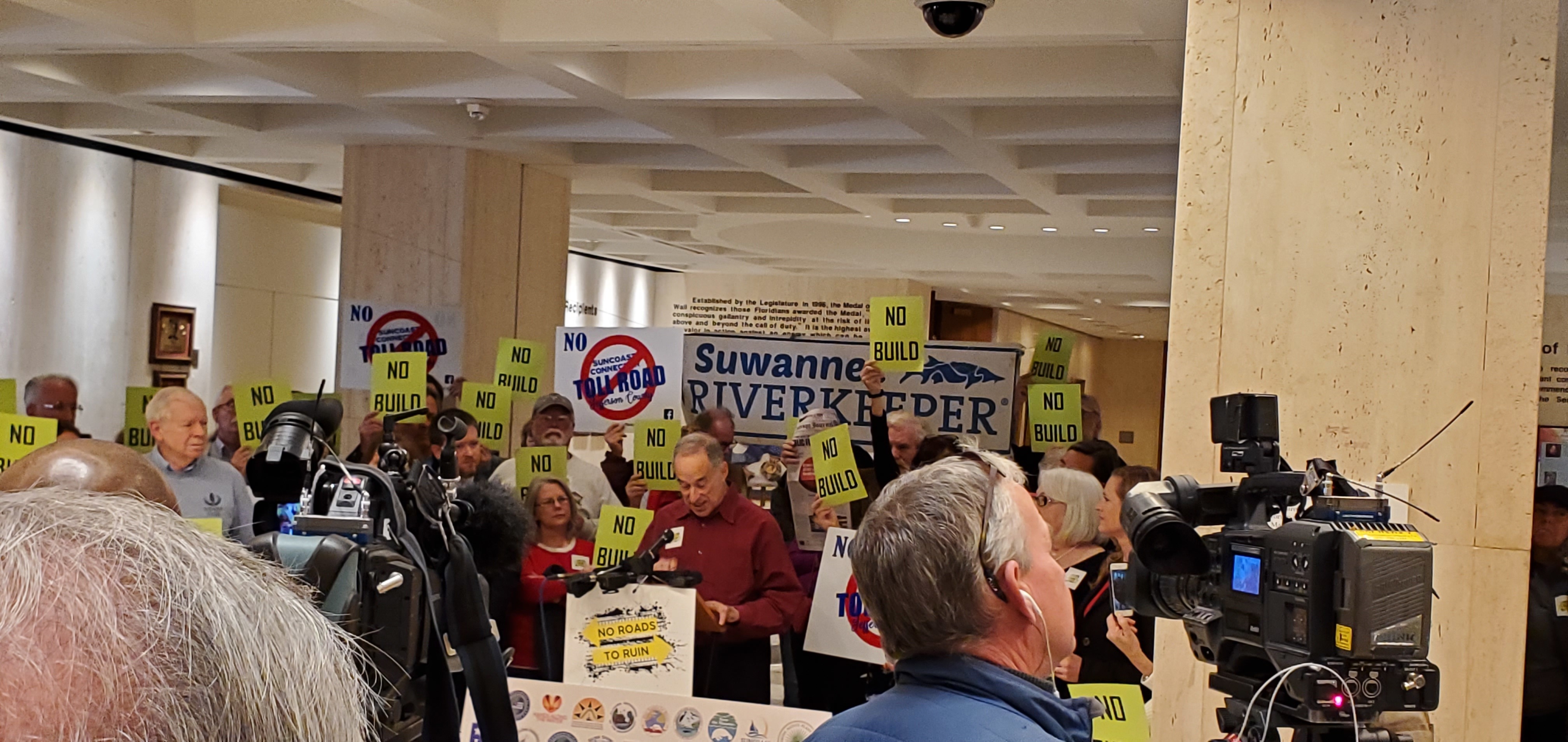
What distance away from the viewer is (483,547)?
3.57 m

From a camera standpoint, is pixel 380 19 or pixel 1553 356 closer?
pixel 380 19

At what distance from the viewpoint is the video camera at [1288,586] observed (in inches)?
79.7

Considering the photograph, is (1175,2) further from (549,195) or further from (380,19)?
(549,195)

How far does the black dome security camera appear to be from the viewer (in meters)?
4.03

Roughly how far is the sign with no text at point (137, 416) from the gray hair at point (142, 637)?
275 inches

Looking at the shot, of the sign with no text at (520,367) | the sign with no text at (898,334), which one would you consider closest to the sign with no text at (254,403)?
the sign with no text at (520,367)

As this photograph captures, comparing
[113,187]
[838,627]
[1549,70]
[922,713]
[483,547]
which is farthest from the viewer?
[113,187]

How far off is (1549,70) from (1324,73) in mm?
448

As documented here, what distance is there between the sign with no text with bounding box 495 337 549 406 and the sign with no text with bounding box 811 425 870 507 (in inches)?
68.0

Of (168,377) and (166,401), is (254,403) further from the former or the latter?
(168,377)

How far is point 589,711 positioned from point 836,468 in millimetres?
1236

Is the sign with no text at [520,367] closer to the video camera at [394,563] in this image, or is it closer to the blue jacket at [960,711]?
the video camera at [394,563]

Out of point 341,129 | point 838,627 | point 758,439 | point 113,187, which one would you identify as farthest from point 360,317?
point 838,627

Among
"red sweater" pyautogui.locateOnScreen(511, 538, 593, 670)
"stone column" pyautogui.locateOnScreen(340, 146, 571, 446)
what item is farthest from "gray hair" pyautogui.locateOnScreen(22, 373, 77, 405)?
"red sweater" pyautogui.locateOnScreen(511, 538, 593, 670)
